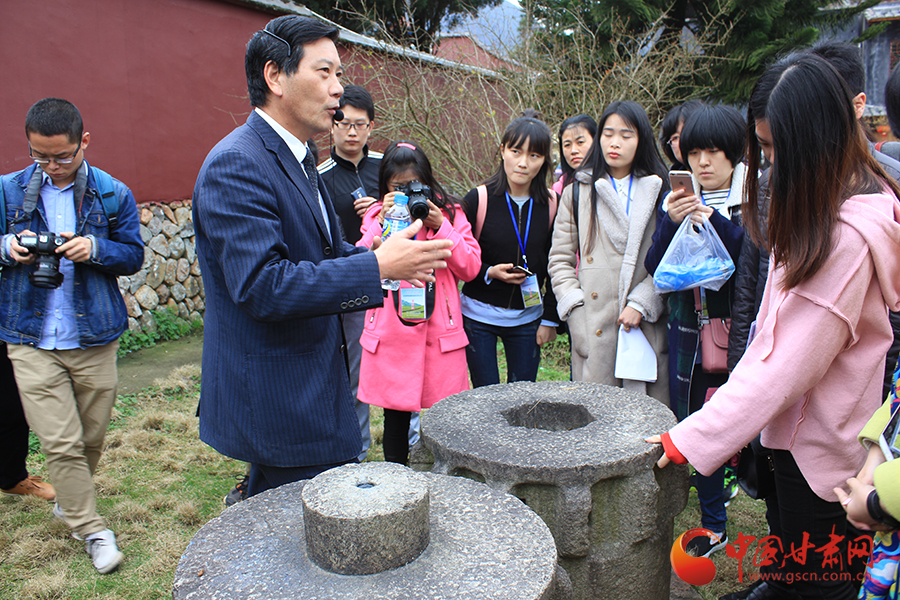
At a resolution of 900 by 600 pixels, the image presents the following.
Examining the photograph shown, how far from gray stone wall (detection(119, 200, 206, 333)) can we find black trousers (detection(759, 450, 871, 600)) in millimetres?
5834

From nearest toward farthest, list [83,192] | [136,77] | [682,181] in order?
[682,181] < [83,192] < [136,77]

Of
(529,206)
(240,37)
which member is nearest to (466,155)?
(240,37)

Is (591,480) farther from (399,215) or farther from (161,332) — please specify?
(161,332)

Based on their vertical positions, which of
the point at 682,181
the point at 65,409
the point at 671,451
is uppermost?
the point at 682,181

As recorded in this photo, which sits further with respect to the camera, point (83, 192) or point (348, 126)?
point (348, 126)

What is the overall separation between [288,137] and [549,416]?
1.33 meters

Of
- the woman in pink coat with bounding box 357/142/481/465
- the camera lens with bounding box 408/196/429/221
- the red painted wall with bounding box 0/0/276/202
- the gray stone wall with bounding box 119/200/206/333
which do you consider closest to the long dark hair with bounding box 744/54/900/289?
the camera lens with bounding box 408/196/429/221

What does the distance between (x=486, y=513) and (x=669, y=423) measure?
83 cm

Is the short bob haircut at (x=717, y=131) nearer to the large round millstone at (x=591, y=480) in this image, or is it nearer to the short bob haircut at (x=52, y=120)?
the large round millstone at (x=591, y=480)

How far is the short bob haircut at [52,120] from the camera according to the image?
272 centimetres

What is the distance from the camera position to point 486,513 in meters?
1.56

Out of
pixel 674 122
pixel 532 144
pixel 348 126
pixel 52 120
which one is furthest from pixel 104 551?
pixel 674 122

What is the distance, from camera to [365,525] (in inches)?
51.2

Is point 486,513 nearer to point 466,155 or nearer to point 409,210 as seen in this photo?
point 409,210
